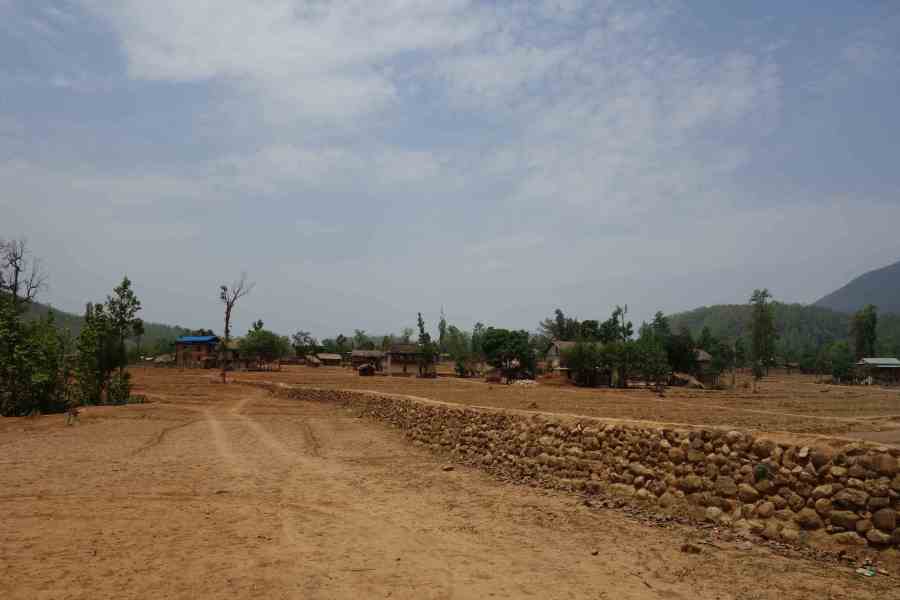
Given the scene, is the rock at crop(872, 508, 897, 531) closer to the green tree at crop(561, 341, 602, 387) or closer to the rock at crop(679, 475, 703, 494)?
the rock at crop(679, 475, 703, 494)

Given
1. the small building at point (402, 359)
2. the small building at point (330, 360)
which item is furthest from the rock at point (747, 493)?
the small building at point (330, 360)

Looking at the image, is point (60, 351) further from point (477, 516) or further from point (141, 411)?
point (477, 516)

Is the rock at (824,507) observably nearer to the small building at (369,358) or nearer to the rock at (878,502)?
the rock at (878,502)

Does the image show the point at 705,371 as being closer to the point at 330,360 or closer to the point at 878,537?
the point at 330,360

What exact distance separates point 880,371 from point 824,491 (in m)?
90.9

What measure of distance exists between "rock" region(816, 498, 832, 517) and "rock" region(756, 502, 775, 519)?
642 mm

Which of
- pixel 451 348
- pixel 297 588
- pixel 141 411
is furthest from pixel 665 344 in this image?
pixel 297 588

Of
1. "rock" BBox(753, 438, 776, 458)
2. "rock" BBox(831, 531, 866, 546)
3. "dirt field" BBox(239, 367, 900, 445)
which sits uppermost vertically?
"rock" BBox(753, 438, 776, 458)

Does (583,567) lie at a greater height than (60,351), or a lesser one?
lesser

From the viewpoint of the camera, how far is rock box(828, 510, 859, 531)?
7.73 m

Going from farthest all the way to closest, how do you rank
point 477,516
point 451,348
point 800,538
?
point 451,348 < point 477,516 < point 800,538

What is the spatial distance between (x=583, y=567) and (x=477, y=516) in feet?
9.76

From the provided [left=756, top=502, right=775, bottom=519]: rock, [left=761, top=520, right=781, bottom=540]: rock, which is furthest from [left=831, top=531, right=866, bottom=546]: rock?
[left=756, top=502, right=775, bottom=519]: rock

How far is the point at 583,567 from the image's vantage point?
767 centimetres
